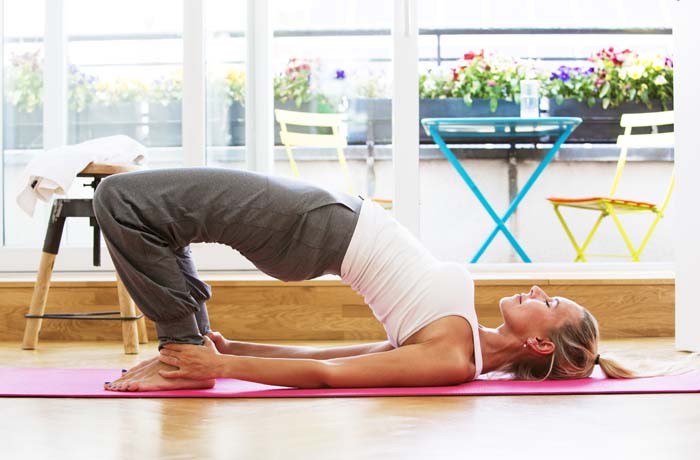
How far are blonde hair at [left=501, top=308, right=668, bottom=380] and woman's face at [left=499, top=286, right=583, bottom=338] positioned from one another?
0.02 metres

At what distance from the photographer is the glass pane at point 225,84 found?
423 centimetres

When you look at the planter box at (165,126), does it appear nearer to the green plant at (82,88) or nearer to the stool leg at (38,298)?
the green plant at (82,88)

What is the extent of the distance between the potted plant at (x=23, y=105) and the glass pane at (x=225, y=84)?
89 centimetres

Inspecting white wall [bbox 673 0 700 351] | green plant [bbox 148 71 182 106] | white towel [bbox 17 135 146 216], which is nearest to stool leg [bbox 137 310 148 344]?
white towel [bbox 17 135 146 216]

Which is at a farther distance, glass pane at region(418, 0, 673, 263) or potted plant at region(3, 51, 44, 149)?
glass pane at region(418, 0, 673, 263)

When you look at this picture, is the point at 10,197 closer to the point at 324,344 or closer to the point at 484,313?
the point at 324,344

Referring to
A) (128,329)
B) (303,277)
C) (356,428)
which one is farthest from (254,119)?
(356,428)

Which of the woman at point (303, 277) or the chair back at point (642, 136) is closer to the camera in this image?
the woman at point (303, 277)

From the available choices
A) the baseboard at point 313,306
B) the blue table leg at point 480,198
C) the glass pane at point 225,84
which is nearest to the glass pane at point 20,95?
the baseboard at point 313,306

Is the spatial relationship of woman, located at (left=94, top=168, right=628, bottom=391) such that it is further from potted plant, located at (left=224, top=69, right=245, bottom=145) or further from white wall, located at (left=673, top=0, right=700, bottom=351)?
potted plant, located at (left=224, top=69, right=245, bottom=145)

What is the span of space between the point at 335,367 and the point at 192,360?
0.35m

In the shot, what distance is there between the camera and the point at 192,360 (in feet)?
7.09

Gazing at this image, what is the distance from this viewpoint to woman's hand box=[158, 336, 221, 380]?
2154mm

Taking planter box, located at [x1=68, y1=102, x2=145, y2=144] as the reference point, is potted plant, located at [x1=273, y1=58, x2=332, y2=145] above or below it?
above
